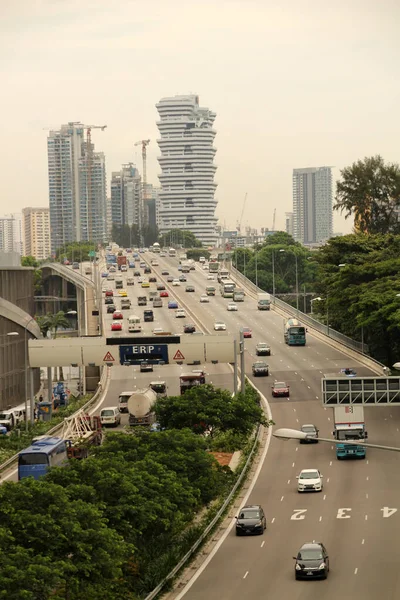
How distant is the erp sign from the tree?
8098 cm

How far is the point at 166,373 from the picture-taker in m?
119

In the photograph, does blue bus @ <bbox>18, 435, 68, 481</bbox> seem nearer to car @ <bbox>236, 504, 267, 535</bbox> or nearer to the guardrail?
the guardrail

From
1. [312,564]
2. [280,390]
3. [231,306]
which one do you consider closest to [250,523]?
[312,564]

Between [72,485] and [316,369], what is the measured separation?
72.9 metres

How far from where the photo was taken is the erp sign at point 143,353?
9325 cm

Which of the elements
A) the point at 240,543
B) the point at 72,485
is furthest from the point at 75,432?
the point at 72,485

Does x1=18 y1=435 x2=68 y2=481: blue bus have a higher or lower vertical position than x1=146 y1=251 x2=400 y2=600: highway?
higher

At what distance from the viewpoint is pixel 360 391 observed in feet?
247

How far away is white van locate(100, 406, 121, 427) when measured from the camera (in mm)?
87688

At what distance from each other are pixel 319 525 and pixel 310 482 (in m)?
8.57

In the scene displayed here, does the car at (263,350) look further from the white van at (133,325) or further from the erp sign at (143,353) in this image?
the erp sign at (143,353)

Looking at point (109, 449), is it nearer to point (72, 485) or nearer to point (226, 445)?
point (72, 485)

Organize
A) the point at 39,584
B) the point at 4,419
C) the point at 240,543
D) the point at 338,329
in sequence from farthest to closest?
the point at 338,329
the point at 4,419
the point at 240,543
the point at 39,584

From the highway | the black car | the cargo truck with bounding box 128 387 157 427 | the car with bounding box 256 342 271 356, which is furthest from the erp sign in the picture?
the black car
